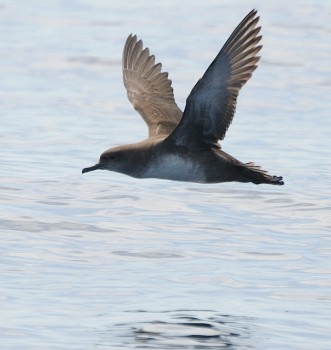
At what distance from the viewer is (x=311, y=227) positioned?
44.1 feet

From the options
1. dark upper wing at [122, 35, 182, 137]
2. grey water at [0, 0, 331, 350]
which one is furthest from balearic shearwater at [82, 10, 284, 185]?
grey water at [0, 0, 331, 350]

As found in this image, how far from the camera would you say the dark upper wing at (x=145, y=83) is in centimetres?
1257

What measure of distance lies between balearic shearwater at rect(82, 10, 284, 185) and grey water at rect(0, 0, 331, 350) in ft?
2.81

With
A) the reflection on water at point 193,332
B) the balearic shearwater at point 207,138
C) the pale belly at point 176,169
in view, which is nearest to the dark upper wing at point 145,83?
the balearic shearwater at point 207,138

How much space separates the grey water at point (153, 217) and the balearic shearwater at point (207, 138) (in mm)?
857

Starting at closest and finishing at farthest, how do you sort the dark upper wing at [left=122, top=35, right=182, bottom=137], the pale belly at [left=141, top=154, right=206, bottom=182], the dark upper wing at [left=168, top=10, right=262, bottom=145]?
the dark upper wing at [left=168, top=10, right=262, bottom=145], the pale belly at [left=141, top=154, right=206, bottom=182], the dark upper wing at [left=122, top=35, right=182, bottom=137]

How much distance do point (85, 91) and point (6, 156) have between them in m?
4.44

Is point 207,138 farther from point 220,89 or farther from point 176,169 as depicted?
point 220,89

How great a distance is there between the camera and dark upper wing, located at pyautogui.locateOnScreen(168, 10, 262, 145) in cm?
1059

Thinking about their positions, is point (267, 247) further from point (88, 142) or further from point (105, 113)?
point (105, 113)

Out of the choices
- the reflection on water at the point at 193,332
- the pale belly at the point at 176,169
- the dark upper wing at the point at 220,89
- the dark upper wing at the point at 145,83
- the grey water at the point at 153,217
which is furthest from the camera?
the dark upper wing at the point at 145,83

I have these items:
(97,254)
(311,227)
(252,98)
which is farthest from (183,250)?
(252,98)

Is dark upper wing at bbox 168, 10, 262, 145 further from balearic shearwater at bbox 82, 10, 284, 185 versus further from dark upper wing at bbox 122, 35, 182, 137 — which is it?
dark upper wing at bbox 122, 35, 182, 137

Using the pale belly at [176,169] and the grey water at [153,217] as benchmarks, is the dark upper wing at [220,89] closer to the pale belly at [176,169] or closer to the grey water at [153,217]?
the pale belly at [176,169]
